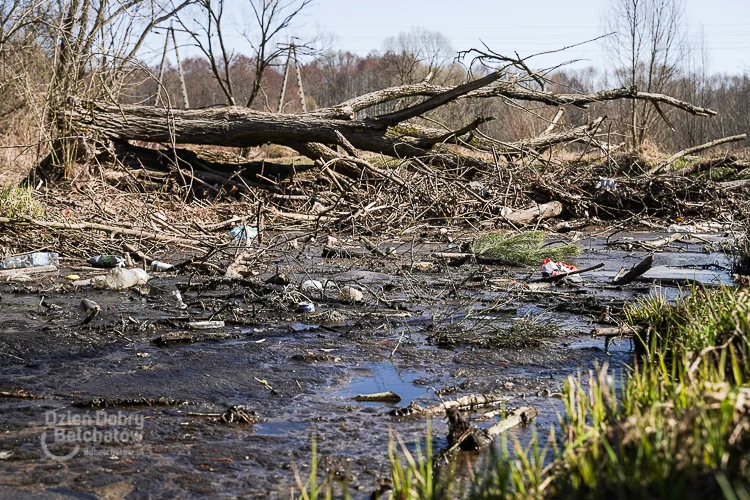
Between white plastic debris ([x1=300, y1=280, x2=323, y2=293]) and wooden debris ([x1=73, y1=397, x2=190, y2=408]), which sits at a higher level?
white plastic debris ([x1=300, y1=280, x2=323, y2=293])

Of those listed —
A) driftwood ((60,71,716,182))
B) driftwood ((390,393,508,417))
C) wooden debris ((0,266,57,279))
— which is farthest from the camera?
driftwood ((60,71,716,182))

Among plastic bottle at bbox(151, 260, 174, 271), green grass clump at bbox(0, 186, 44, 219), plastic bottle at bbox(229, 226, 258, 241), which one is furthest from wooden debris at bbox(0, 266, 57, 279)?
plastic bottle at bbox(229, 226, 258, 241)

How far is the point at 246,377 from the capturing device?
13.5 ft

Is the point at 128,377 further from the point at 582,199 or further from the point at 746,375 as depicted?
the point at 582,199

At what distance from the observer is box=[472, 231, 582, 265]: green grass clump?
8.38 m

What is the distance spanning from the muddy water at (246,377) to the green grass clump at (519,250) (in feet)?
4.21

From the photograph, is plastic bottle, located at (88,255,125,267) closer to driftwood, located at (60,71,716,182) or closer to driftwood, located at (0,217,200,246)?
driftwood, located at (0,217,200,246)

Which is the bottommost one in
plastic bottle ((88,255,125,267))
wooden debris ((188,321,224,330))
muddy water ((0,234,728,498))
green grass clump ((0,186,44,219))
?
muddy water ((0,234,728,498))

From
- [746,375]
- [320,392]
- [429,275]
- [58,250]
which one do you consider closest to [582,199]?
[429,275]

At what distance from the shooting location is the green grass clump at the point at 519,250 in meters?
8.38

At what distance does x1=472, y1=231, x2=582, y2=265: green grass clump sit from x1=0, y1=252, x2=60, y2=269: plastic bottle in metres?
4.56

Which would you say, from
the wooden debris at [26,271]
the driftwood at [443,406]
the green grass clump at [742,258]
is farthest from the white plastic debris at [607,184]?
the driftwood at [443,406]

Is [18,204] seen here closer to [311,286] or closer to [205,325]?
[311,286]

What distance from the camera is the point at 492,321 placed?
17.0 feet
